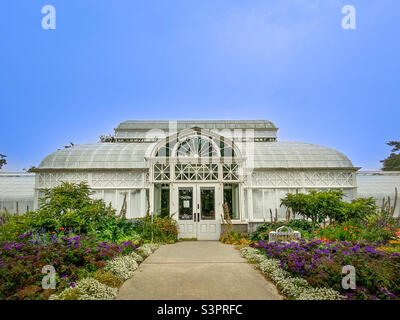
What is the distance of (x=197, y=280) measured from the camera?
5836mm

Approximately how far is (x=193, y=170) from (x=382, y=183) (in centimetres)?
1423

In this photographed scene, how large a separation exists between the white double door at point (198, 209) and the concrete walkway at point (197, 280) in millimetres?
3268

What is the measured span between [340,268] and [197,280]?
3.11 m

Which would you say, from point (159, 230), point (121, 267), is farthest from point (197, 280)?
point (159, 230)

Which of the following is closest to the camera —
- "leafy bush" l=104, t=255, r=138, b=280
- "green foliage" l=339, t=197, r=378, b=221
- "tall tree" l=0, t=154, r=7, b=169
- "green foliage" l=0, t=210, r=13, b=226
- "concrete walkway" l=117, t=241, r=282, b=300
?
"concrete walkway" l=117, t=241, r=282, b=300

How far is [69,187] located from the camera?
891 cm

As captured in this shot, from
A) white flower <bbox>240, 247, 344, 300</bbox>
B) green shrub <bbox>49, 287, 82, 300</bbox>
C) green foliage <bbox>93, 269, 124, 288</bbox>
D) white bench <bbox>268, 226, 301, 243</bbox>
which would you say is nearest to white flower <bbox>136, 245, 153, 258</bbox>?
green foliage <bbox>93, 269, 124, 288</bbox>

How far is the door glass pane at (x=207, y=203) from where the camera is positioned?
40.2ft

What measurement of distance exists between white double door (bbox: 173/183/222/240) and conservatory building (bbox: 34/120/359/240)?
1.8 inches

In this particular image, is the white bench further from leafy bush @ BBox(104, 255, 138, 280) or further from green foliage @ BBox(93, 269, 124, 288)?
green foliage @ BBox(93, 269, 124, 288)

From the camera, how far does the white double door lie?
474 inches
